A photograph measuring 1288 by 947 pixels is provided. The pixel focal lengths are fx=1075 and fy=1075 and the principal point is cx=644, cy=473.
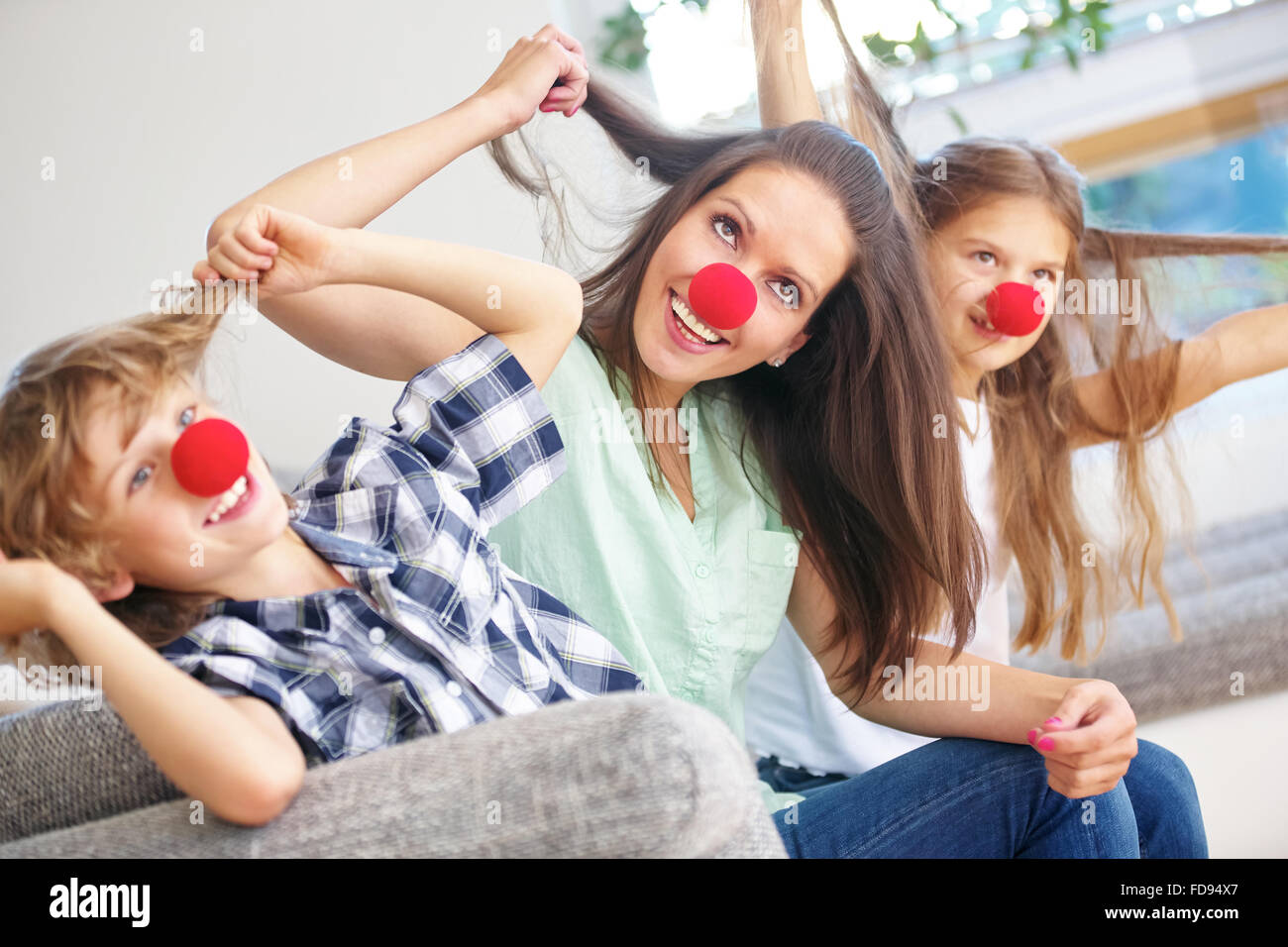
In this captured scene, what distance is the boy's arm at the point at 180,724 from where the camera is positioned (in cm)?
66

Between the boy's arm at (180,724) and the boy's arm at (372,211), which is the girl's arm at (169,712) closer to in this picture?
the boy's arm at (180,724)

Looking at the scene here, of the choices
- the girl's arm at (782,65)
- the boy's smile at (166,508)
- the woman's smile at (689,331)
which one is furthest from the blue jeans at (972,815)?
the girl's arm at (782,65)

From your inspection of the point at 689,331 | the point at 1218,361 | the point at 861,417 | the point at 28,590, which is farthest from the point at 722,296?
the point at 1218,361

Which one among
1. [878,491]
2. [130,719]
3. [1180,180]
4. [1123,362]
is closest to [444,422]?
[130,719]

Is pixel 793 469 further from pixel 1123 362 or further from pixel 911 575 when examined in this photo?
pixel 1123 362

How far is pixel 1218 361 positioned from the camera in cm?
156

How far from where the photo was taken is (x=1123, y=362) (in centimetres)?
160

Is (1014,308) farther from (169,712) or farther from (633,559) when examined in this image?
(169,712)

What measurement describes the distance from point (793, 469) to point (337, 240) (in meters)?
0.59

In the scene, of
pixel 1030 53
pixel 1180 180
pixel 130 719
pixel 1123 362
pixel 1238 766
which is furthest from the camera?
pixel 1180 180

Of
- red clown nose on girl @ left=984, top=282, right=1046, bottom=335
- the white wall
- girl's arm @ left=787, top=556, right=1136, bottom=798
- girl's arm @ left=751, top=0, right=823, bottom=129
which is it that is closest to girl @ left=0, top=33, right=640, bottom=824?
girl's arm @ left=787, top=556, right=1136, bottom=798

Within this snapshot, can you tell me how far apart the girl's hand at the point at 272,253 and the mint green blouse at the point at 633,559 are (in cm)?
33

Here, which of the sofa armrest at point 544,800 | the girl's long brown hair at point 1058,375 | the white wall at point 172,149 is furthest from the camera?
the white wall at point 172,149

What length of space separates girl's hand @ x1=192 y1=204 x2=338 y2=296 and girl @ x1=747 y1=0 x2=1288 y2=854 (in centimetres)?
77
